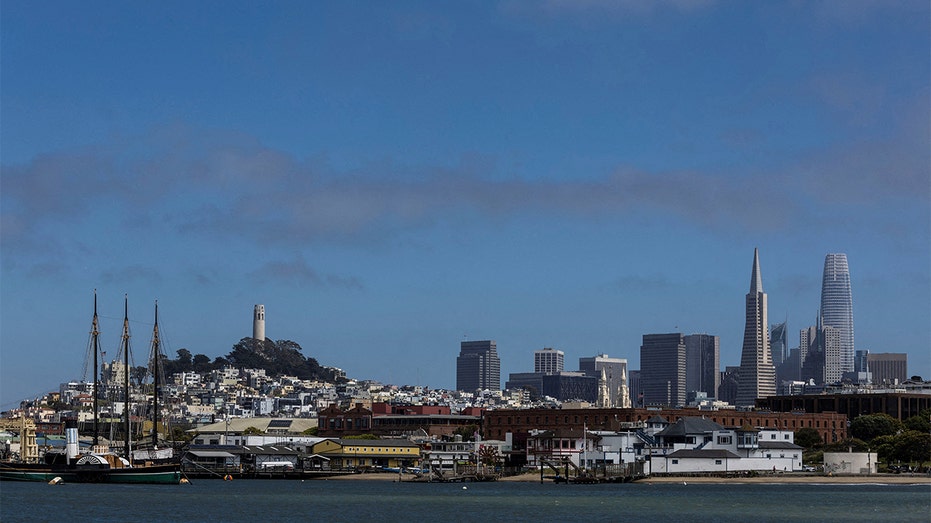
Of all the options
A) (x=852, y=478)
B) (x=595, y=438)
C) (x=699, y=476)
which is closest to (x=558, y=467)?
(x=595, y=438)

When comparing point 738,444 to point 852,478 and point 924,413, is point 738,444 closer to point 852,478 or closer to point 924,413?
point 852,478

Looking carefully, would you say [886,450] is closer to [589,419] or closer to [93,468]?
[589,419]

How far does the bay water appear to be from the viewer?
90.0 m

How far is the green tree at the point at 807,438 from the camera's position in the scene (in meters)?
187

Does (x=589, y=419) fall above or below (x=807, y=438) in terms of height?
above

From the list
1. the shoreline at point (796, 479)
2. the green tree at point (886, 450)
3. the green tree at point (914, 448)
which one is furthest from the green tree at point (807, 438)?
the shoreline at point (796, 479)

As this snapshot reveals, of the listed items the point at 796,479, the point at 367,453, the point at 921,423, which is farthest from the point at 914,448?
the point at 367,453

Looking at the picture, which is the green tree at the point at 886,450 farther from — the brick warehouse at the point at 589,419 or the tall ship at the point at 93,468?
the tall ship at the point at 93,468

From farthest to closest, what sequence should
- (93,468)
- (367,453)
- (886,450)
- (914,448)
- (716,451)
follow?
(367,453)
(886,450)
(914,448)
(716,451)
(93,468)

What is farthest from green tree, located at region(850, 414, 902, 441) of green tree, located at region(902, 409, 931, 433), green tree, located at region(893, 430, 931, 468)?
green tree, located at region(893, 430, 931, 468)

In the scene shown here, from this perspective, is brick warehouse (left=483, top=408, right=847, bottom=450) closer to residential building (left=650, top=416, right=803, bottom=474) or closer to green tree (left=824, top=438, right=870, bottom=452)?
green tree (left=824, top=438, right=870, bottom=452)

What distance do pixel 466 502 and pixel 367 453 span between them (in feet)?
218

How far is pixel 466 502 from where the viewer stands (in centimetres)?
10644

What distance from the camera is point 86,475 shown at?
127688 millimetres
